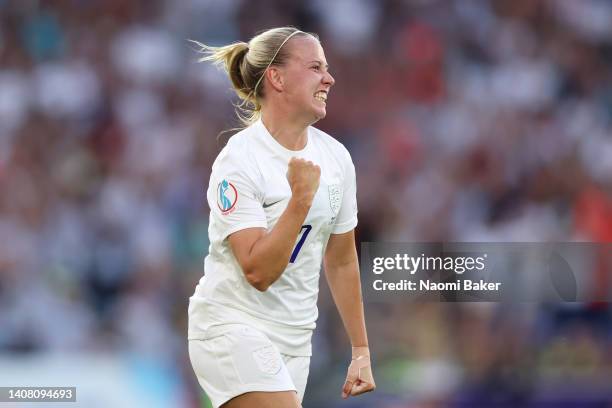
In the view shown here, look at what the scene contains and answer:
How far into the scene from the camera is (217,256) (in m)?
3.14

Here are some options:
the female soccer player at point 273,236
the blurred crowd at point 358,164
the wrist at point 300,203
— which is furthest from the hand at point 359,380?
the blurred crowd at point 358,164

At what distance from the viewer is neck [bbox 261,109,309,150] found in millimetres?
3201

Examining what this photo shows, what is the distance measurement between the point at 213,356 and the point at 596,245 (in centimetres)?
408

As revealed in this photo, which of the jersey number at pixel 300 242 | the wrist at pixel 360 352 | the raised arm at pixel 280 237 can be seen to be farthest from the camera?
the wrist at pixel 360 352

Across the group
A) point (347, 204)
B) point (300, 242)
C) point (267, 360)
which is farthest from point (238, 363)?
point (347, 204)

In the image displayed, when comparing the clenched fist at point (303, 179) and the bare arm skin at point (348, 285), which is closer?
the clenched fist at point (303, 179)

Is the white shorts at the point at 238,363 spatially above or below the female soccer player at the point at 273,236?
below

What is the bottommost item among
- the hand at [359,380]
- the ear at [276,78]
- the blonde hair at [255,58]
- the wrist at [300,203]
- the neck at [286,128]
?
the hand at [359,380]

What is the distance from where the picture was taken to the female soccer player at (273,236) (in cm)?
295

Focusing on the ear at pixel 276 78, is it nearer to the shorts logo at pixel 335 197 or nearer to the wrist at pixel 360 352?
the shorts logo at pixel 335 197

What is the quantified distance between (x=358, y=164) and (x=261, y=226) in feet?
14.6

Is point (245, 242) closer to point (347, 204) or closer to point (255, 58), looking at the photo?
point (347, 204)

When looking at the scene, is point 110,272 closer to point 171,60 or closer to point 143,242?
point 143,242

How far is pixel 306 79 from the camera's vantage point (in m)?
3.20
